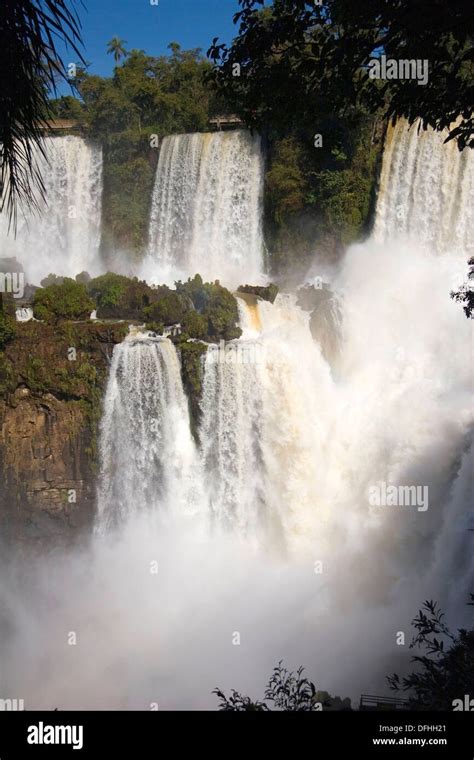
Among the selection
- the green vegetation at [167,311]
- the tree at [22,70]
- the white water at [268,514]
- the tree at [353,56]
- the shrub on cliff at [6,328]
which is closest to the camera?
the tree at [22,70]

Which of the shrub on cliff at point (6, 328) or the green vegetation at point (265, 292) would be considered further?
the green vegetation at point (265, 292)

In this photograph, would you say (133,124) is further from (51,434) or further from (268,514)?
(268,514)

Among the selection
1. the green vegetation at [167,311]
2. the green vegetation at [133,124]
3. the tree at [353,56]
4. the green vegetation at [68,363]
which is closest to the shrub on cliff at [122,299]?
the green vegetation at [167,311]

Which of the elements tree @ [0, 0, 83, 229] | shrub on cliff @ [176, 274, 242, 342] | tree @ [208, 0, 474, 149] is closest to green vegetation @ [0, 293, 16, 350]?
shrub on cliff @ [176, 274, 242, 342]

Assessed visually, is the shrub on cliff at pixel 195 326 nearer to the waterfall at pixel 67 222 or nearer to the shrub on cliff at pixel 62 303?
the shrub on cliff at pixel 62 303

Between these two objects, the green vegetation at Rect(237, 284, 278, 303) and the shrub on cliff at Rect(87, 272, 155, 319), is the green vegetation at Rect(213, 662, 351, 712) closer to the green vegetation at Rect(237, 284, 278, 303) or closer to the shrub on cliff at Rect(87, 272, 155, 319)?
the shrub on cliff at Rect(87, 272, 155, 319)

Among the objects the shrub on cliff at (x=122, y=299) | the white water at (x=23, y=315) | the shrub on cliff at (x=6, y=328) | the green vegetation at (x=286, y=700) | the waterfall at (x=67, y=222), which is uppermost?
the waterfall at (x=67, y=222)
